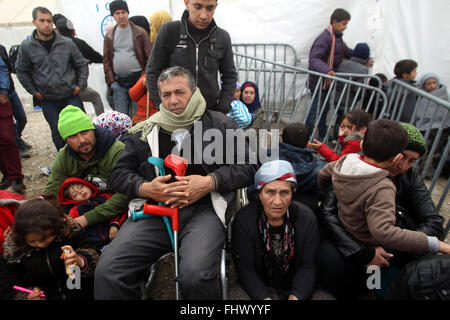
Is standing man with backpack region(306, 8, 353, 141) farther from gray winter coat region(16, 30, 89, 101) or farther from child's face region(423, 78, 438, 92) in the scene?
gray winter coat region(16, 30, 89, 101)

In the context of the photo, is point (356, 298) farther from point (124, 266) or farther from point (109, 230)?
point (109, 230)

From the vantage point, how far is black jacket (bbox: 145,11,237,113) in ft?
9.28

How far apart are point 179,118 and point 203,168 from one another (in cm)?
41

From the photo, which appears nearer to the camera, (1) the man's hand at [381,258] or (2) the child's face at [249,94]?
(1) the man's hand at [381,258]

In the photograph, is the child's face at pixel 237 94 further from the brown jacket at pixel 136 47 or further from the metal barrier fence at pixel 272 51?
the metal barrier fence at pixel 272 51

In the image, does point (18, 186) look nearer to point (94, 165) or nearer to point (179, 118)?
point (94, 165)

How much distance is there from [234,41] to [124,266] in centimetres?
555

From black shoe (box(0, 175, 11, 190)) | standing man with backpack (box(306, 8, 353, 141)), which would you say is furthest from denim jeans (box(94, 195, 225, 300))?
standing man with backpack (box(306, 8, 353, 141))

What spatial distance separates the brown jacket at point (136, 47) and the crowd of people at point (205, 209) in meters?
1.78

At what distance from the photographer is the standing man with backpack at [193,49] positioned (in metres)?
2.81

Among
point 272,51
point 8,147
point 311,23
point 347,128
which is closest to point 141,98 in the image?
point 8,147

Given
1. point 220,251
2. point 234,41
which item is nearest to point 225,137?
point 220,251

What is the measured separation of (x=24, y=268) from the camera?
1899 mm

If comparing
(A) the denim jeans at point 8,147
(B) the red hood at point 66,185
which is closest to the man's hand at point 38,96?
(A) the denim jeans at point 8,147
